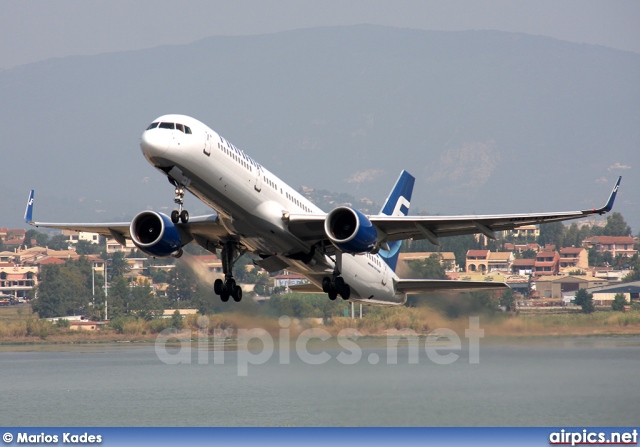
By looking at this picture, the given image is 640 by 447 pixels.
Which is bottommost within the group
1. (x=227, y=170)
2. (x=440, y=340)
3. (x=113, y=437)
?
(x=113, y=437)

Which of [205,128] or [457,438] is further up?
[205,128]

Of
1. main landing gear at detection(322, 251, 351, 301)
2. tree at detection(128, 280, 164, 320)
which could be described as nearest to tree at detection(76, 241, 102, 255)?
tree at detection(128, 280, 164, 320)

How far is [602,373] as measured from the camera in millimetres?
49500

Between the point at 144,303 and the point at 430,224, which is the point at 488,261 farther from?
the point at 430,224

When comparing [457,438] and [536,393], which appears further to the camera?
[536,393]

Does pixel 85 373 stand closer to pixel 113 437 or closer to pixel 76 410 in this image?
pixel 76 410

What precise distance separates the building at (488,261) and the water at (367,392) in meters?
49.0

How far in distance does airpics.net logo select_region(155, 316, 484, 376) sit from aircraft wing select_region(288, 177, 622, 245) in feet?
49.6

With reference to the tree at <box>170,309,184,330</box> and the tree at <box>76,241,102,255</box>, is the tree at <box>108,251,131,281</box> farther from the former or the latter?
the tree at <box>76,241,102,255</box>

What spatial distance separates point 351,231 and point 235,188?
4243 millimetres

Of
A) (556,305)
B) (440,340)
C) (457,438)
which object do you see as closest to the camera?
(457,438)

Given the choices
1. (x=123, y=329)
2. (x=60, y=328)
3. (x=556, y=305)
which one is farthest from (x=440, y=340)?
(x=60, y=328)

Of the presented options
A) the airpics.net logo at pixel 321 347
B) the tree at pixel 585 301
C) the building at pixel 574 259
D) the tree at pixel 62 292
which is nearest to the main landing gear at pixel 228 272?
the airpics.net logo at pixel 321 347

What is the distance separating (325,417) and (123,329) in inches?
1678
